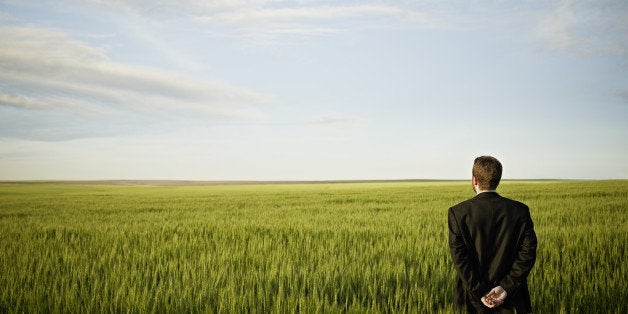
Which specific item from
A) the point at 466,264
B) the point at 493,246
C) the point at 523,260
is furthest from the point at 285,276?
the point at 523,260

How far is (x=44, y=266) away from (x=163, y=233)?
11.0ft

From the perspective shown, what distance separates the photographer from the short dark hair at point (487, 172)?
110 inches

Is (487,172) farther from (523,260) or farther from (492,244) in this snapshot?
(523,260)

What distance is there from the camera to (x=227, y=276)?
15.4 feet

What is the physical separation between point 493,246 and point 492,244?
0.06ft

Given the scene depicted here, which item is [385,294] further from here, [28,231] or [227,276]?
[28,231]

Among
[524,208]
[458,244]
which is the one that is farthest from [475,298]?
[524,208]

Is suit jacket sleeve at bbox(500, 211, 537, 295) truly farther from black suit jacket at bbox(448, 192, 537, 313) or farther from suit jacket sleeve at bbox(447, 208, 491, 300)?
suit jacket sleeve at bbox(447, 208, 491, 300)

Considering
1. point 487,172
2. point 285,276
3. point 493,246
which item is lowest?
point 285,276

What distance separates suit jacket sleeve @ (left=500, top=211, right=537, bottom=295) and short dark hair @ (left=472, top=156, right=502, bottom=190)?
339mm

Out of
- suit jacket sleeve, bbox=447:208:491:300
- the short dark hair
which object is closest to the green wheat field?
suit jacket sleeve, bbox=447:208:491:300

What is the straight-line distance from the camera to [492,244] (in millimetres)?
2857

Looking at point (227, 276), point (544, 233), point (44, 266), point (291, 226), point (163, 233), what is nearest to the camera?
point (227, 276)

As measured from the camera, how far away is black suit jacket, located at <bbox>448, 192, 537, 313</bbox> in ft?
9.11
